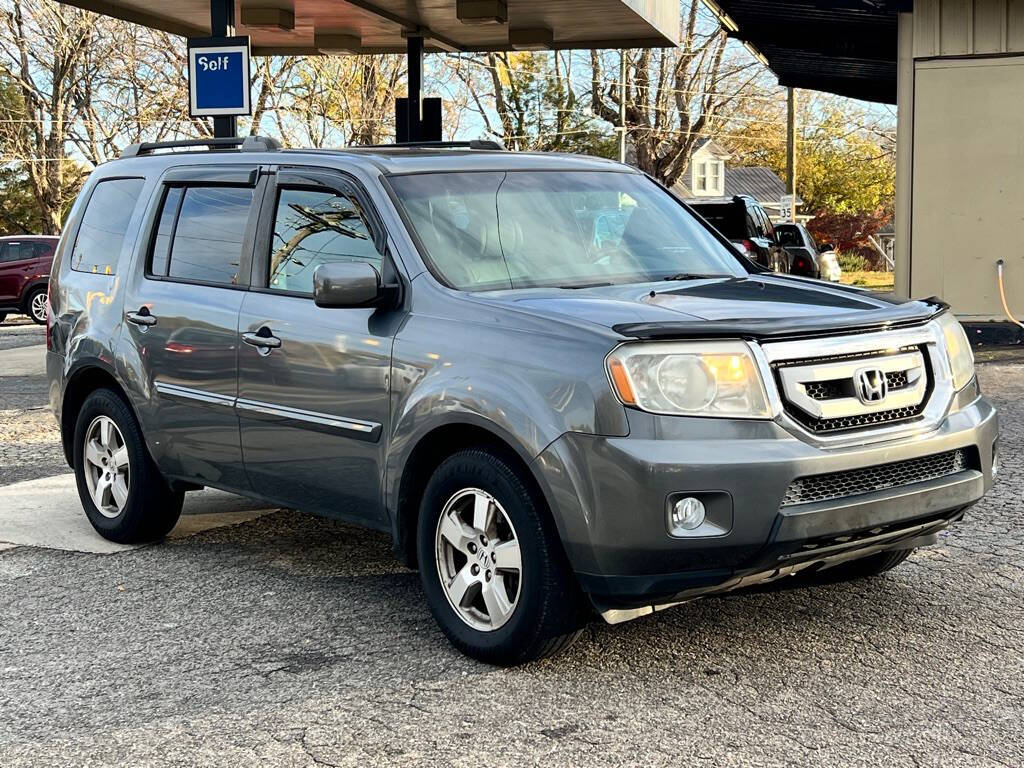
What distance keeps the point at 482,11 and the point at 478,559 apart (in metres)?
11.1

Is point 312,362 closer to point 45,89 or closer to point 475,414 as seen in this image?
point 475,414

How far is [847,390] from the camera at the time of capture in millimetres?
4523

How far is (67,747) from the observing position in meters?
4.16

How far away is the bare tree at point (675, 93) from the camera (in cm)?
4412

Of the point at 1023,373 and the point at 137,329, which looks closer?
the point at 137,329

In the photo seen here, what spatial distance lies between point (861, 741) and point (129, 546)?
405 cm

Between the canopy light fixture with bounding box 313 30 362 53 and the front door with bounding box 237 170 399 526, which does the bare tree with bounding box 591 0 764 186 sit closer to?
the canopy light fixture with bounding box 313 30 362 53

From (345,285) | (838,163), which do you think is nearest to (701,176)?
(838,163)

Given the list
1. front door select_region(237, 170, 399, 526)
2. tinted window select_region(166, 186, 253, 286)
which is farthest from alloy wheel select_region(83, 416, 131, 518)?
front door select_region(237, 170, 399, 526)

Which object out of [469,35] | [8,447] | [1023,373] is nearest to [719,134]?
[469,35]

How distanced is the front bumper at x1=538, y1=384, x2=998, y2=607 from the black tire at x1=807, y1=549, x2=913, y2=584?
1.10 m

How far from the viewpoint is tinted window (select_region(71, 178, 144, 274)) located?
691 cm

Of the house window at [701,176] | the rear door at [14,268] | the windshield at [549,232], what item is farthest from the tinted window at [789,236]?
the house window at [701,176]

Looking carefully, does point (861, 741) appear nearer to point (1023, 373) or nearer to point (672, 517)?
point (672, 517)
